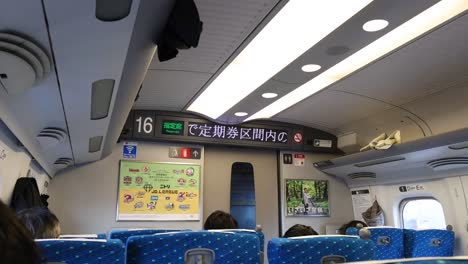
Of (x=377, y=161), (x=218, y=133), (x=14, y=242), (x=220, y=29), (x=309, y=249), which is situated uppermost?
(x=220, y=29)

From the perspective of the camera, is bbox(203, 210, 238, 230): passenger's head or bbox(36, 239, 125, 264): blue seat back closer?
bbox(36, 239, 125, 264): blue seat back

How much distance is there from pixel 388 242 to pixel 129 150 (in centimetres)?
352

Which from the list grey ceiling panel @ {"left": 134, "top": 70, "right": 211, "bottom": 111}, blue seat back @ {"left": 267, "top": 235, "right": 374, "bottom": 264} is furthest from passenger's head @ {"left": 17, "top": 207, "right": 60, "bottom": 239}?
grey ceiling panel @ {"left": 134, "top": 70, "right": 211, "bottom": 111}

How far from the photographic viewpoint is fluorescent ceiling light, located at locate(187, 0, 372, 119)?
8.46 ft

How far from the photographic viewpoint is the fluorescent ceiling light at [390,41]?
267 cm

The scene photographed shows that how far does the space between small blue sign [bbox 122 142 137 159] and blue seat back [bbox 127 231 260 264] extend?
375 cm

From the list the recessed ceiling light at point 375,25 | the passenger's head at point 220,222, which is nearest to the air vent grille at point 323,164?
the passenger's head at point 220,222

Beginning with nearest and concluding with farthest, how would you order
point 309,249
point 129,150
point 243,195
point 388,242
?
point 309,249 < point 388,242 < point 129,150 < point 243,195

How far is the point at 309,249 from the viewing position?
1.76 m

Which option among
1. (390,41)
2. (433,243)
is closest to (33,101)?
(390,41)

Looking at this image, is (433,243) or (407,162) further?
(407,162)

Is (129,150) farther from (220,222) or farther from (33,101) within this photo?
(33,101)

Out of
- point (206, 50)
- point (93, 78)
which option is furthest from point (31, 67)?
point (206, 50)

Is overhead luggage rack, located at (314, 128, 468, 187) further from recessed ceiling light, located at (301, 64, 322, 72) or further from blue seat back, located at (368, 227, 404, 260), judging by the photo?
recessed ceiling light, located at (301, 64, 322, 72)
